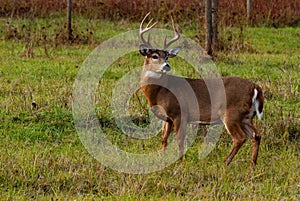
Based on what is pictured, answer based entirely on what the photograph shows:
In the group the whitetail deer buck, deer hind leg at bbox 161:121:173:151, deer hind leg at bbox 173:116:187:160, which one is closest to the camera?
the whitetail deer buck

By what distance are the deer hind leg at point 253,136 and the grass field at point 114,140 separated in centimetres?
11

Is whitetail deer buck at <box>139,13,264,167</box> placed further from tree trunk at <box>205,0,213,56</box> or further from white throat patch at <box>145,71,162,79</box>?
tree trunk at <box>205,0,213,56</box>

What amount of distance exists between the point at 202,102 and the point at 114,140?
1.09m

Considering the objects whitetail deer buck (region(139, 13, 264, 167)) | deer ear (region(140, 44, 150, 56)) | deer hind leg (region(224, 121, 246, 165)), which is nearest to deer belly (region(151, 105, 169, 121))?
whitetail deer buck (region(139, 13, 264, 167))

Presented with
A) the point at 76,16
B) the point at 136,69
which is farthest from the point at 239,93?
the point at 76,16

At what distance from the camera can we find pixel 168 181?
6.29 m

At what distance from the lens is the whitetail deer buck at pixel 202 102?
284 inches

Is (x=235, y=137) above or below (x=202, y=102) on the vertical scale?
below

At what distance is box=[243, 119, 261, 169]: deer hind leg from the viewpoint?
7085 millimetres

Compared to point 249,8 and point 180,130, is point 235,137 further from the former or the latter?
point 249,8

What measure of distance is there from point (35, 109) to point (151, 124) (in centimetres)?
143

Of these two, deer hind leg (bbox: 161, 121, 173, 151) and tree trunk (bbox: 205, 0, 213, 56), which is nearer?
deer hind leg (bbox: 161, 121, 173, 151)

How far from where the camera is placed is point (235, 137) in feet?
23.5

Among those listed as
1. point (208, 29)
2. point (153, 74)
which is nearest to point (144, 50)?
point (153, 74)
